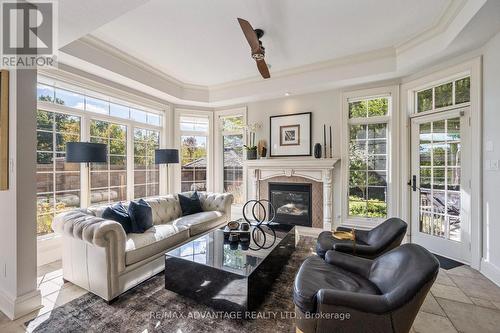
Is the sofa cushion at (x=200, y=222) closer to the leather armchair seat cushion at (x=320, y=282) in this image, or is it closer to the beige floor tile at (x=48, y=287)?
the beige floor tile at (x=48, y=287)

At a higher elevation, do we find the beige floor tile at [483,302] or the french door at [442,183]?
the french door at [442,183]

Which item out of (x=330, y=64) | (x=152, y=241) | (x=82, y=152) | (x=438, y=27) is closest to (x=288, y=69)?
(x=330, y=64)

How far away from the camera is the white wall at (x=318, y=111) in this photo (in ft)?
14.0

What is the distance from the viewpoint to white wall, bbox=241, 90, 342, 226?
4.26 m

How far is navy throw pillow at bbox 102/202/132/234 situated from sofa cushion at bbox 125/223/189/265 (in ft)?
0.40

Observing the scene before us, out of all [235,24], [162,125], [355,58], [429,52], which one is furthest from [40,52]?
[429,52]

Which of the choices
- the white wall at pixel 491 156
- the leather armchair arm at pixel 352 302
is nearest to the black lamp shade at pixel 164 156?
the leather armchair arm at pixel 352 302

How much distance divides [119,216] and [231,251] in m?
1.45

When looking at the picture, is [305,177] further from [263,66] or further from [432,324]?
[432,324]

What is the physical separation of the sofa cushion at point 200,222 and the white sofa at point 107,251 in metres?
0.25

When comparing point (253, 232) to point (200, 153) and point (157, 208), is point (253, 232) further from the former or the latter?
point (200, 153)

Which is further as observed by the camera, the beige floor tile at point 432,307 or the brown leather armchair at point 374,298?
the beige floor tile at point 432,307

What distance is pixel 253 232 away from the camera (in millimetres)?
3043

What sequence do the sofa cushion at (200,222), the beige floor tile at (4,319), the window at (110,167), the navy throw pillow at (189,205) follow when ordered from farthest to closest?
1. the navy throw pillow at (189,205)
2. the window at (110,167)
3. the sofa cushion at (200,222)
4. the beige floor tile at (4,319)
